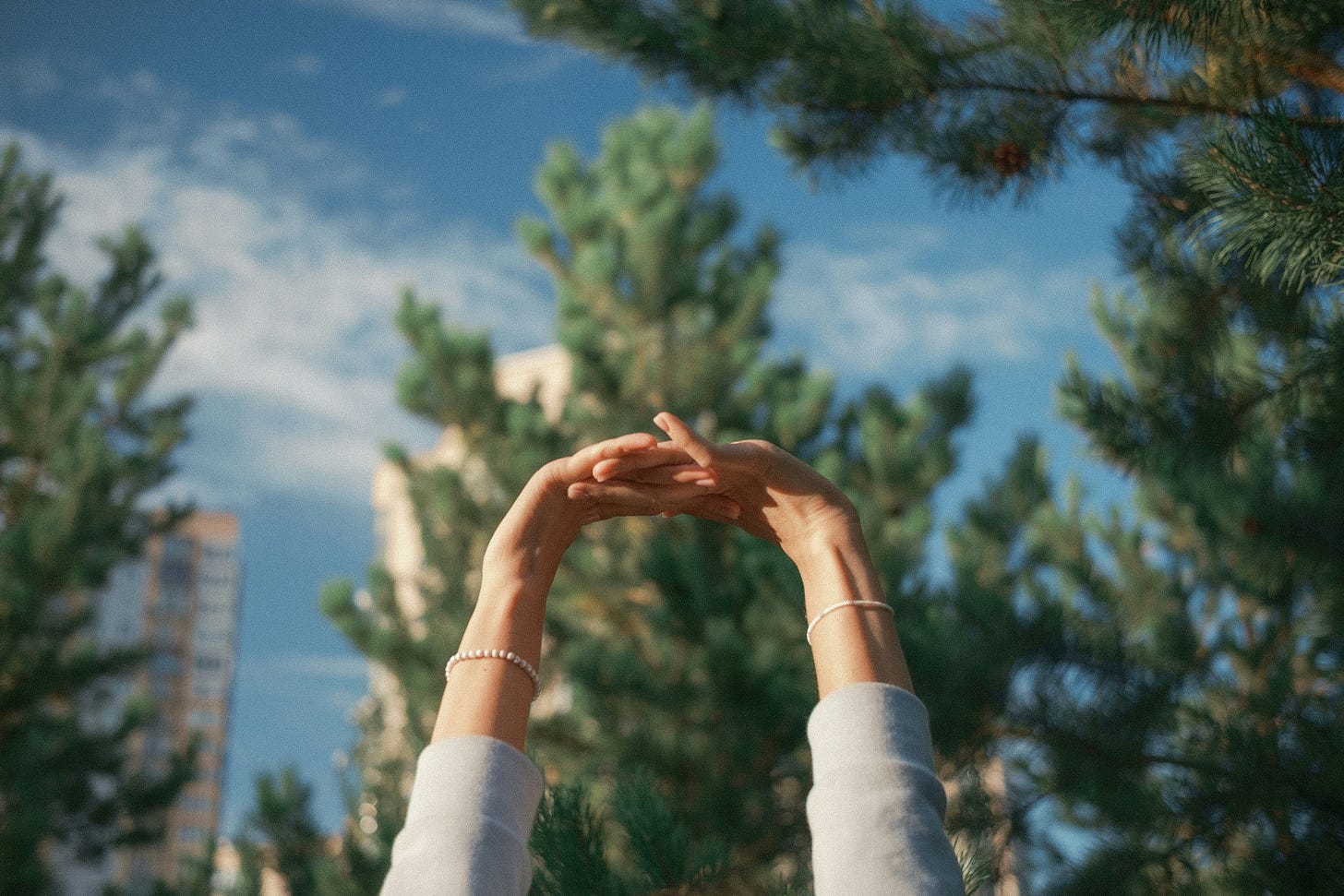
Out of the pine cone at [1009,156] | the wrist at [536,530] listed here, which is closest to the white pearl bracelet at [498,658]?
the wrist at [536,530]

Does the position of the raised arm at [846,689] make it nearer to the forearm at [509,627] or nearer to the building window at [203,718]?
the forearm at [509,627]

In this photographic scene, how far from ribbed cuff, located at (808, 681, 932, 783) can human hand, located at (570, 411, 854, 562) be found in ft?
0.73

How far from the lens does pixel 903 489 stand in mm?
7578

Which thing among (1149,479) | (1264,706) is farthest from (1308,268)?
(1149,479)

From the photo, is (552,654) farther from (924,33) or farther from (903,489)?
(924,33)

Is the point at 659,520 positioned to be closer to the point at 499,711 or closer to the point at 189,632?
the point at 499,711

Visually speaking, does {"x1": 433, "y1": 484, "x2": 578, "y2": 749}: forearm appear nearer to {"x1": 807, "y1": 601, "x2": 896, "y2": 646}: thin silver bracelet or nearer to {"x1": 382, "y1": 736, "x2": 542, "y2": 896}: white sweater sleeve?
{"x1": 382, "y1": 736, "x2": 542, "y2": 896}: white sweater sleeve

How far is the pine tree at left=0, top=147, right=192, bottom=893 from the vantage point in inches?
306

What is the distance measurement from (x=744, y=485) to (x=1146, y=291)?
2.14 meters

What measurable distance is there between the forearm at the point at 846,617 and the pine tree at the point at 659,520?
413 centimetres

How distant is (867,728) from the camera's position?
1047 millimetres

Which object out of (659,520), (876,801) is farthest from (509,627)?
(659,520)

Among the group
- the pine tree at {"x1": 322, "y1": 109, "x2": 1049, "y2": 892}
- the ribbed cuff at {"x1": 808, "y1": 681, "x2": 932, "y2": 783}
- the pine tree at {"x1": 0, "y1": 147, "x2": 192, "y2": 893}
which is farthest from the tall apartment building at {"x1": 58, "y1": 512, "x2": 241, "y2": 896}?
the ribbed cuff at {"x1": 808, "y1": 681, "x2": 932, "y2": 783}

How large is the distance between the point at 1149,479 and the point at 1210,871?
4.68 m
